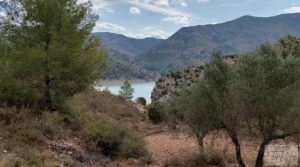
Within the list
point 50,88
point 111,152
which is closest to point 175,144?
point 111,152

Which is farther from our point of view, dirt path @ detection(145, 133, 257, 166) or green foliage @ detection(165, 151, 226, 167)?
dirt path @ detection(145, 133, 257, 166)

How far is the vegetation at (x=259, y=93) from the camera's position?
14797 millimetres

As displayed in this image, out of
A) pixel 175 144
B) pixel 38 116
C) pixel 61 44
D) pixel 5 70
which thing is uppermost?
pixel 61 44

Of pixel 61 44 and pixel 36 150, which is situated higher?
pixel 61 44

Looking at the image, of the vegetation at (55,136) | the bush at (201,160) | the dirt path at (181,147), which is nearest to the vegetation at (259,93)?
the dirt path at (181,147)

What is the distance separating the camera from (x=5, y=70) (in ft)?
60.5

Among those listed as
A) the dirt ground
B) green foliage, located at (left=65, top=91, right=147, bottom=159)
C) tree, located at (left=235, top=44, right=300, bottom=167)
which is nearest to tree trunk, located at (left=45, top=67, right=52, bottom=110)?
green foliage, located at (left=65, top=91, right=147, bottom=159)

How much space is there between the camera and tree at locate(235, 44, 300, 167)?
1472 cm

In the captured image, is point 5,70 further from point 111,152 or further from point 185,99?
point 185,99

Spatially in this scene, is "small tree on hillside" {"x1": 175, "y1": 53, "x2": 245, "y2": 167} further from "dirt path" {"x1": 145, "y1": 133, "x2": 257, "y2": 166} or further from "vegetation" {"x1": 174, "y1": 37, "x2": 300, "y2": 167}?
"dirt path" {"x1": 145, "y1": 133, "x2": 257, "y2": 166}

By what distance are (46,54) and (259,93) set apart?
9.84m

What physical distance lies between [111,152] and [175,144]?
805 cm

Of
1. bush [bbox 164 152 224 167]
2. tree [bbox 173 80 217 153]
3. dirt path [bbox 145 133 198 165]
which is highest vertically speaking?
tree [bbox 173 80 217 153]

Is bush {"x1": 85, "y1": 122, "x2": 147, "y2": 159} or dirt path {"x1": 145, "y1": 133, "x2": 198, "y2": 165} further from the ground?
bush {"x1": 85, "y1": 122, "x2": 147, "y2": 159}
